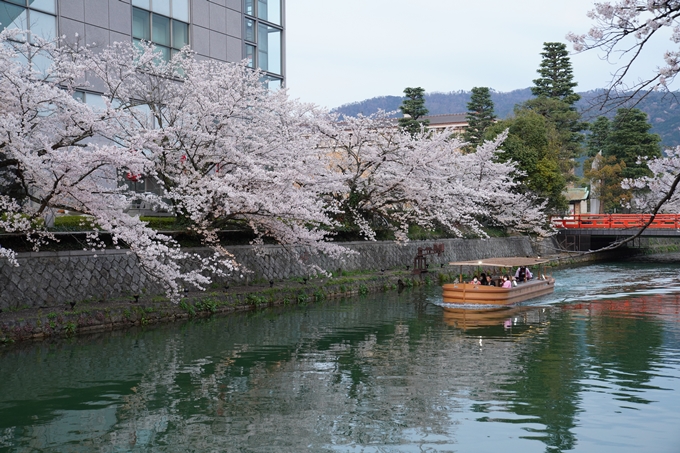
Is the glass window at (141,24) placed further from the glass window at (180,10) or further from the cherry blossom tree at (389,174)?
the cherry blossom tree at (389,174)

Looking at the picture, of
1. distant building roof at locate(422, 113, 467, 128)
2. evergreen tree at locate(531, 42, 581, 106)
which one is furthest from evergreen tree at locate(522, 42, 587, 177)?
distant building roof at locate(422, 113, 467, 128)

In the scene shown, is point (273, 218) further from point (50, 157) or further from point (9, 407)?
point (9, 407)

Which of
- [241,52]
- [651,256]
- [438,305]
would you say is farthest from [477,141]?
[438,305]

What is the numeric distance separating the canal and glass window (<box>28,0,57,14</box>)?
13242 millimetres

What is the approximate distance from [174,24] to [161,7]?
1.02 m

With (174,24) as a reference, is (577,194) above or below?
below

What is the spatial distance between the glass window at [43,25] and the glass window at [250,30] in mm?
12205

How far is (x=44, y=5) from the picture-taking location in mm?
24422

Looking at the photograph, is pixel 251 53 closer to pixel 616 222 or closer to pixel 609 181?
pixel 616 222

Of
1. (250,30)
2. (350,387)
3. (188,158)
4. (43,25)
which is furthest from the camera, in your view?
→ (250,30)

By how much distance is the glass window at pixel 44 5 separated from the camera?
946 inches

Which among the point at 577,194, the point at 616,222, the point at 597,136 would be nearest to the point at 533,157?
the point at 616,222

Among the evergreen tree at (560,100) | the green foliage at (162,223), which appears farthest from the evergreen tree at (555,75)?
the green foliage at (162,223)

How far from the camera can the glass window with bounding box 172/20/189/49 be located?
3048 centimetres
